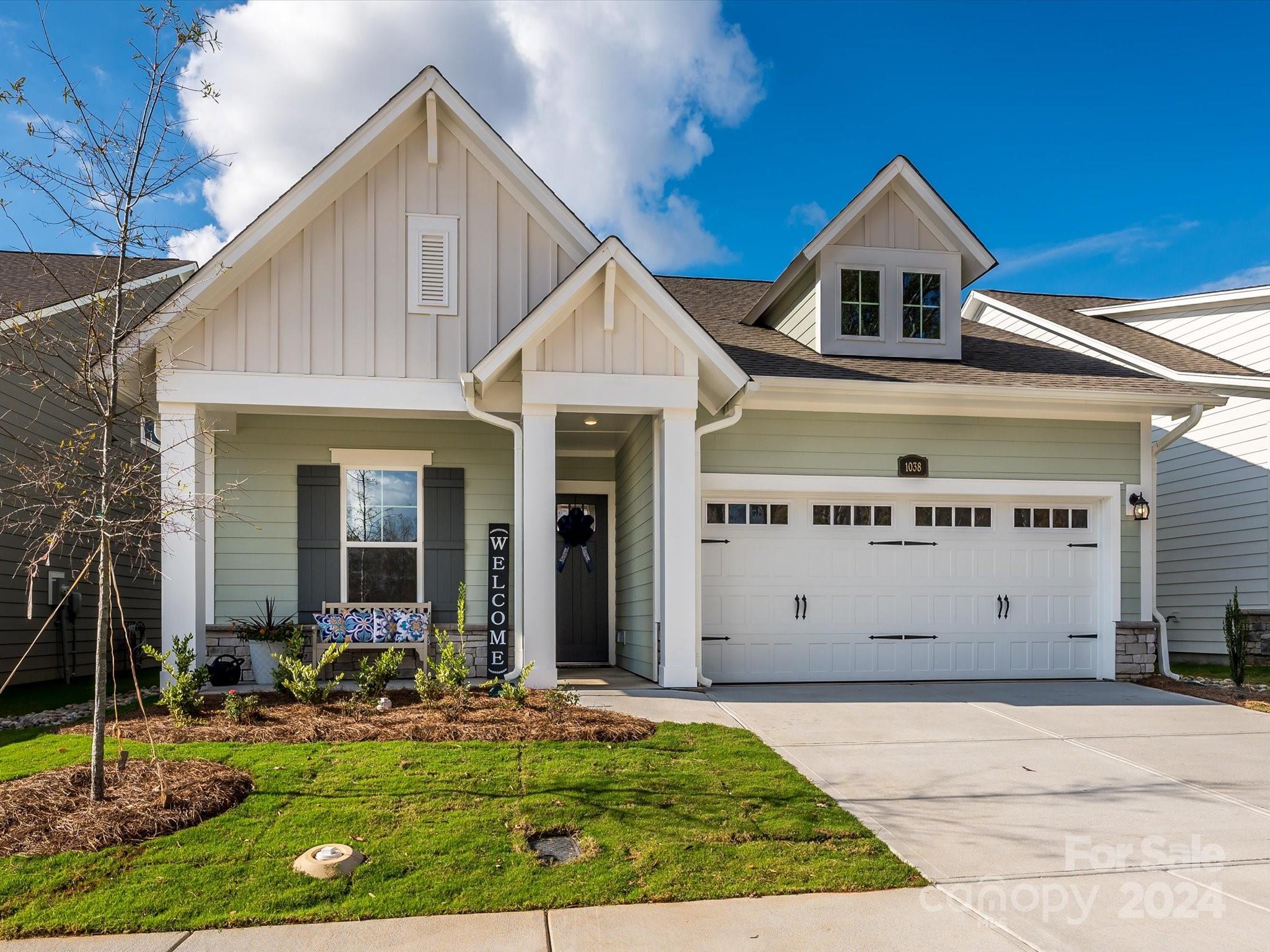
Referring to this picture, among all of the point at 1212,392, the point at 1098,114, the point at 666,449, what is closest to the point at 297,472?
the point at 666,449

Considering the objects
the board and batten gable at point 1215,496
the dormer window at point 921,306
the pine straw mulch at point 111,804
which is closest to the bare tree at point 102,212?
the pine straw mulch at point 111,804

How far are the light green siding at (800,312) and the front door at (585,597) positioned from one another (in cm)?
324

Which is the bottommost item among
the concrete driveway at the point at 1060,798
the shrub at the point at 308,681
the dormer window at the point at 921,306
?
the concrete driveway at the point at 1060,798

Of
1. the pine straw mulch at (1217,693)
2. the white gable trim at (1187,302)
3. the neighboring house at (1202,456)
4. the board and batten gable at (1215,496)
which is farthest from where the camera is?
the white gable trim at (1187,302)

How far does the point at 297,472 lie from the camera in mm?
10375

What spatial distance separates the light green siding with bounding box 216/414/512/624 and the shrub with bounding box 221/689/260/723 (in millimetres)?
3035

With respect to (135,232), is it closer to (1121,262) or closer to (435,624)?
(435,624)

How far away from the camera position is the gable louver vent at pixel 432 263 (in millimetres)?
9695

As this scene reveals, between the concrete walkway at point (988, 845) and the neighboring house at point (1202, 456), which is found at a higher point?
the neighboring house at point (1202, 456)

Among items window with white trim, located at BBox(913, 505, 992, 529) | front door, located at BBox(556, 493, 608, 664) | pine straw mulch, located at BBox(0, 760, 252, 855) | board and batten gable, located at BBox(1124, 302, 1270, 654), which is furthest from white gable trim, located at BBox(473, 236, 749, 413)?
board and batten gable, located at BBox(1124, 302, 1270, 654)

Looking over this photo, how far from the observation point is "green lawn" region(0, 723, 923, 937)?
3943 millimetres

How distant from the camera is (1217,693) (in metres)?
9.41

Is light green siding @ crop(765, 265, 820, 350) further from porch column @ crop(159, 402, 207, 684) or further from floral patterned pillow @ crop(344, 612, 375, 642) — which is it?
porch column @ crop(159, 402, 207, 684)

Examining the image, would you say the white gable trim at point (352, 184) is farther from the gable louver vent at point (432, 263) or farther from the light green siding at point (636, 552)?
the light green siding at point (636, 552)
